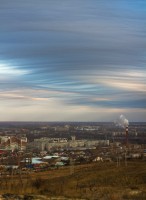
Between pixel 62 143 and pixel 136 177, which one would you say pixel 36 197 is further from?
pixel 62 143

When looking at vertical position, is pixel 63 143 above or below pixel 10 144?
below

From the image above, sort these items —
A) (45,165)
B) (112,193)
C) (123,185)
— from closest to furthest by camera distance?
(112,193)
(123,185)
(45,165)

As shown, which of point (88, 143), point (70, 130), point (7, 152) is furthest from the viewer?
point (70, 130)

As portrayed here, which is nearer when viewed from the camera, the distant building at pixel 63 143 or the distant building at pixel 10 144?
the distant building at pixel 10 144

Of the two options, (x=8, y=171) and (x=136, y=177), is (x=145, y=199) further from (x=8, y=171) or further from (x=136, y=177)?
(x=8, y=171)

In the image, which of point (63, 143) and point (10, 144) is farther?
point (63, 143)

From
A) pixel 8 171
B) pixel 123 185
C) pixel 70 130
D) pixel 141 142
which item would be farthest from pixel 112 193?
pixel 70 130

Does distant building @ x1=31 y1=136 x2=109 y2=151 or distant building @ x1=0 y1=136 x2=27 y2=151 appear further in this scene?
distant building @ x1=31 y1=136 x2=109 y2=151

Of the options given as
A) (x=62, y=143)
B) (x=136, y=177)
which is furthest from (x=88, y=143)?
(x=136, y=177)

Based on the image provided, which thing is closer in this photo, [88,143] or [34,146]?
[34,146]
